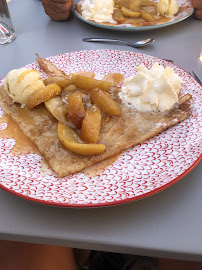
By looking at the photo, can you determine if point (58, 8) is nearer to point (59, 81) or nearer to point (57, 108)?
point (59, 81)

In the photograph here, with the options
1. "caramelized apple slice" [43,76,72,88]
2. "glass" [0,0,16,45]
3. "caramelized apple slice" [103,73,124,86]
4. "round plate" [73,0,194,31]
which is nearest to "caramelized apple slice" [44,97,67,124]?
"caramelized apple slice" [43,76,72,88]

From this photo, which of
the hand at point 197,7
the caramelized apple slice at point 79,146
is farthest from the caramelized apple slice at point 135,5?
the caramelized apple slice at point 79,146

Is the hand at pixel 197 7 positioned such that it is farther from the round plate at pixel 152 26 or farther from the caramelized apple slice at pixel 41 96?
the caramelized apple slice at pixel 41 96

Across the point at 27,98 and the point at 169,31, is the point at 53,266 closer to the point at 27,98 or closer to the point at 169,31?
the point at 27,98

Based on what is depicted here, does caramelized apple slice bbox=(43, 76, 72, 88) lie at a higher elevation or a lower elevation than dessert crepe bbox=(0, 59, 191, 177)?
higher

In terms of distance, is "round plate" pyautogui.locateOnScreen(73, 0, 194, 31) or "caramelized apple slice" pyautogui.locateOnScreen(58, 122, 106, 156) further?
"round plate" pyautogui.locateOnScreen(73, 0, 194, 31)

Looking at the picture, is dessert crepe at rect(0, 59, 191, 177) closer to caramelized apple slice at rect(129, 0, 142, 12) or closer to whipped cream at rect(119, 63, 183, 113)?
whipped cream at rect(119, 63, 183, 113)
